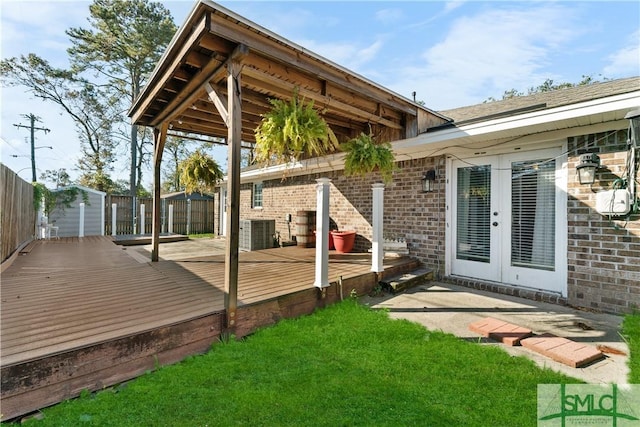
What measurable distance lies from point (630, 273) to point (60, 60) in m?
22.1

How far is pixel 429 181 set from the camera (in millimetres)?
5715

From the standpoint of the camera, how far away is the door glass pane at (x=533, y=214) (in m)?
4.48

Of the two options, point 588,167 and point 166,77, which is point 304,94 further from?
point 588,167

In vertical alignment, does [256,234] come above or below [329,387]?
above

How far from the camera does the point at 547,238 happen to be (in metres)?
4.51

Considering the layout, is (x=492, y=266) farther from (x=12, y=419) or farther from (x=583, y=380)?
(x=12, y=419)

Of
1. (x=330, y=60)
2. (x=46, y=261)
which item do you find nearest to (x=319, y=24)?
(x=330, y=60)

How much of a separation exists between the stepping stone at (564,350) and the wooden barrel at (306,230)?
522 centimetres

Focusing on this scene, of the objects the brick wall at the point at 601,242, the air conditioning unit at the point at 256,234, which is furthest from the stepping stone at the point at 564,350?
the air conditioning unit at the point at 256,234

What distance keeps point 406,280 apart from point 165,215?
12980 millimetres

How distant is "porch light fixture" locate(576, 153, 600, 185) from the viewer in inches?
152

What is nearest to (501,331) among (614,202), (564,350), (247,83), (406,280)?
(564,350)

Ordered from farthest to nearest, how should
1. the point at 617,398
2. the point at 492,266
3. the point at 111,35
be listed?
the point at 111,35 → the point at 492,266 → the point at 617,398

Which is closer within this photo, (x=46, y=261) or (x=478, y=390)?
(x=478, y=390)
